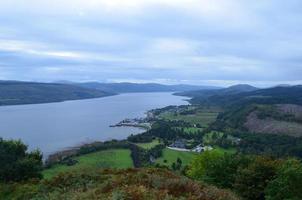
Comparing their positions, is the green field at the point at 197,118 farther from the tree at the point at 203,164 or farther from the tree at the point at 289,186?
the tree at the point at 289,186

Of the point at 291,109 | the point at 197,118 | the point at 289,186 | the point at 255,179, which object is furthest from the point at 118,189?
the point at 197,118

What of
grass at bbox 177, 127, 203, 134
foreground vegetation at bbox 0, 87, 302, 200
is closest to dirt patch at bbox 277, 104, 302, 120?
foreground vegetation at bbox 0, 87, 302, 200

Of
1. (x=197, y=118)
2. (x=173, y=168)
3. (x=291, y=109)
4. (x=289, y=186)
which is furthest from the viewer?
(x=197, y=118)

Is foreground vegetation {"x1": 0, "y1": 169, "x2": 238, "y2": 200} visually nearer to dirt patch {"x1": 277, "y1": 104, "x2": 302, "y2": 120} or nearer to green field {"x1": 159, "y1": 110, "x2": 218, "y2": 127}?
green field {"x1": 159, "y1": 110, "x2": 218, "y2": 127}

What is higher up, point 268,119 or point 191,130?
point 268,119

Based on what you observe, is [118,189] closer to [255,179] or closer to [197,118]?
[255,179]

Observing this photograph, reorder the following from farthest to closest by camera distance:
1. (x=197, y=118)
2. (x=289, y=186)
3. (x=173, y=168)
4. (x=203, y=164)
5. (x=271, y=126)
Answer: (x=197, y=118), (x=271, y=126), (x=173, y=168), (x=203, y=164), (x=289, y=186)

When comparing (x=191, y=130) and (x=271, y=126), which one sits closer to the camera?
(x=271, y=126)

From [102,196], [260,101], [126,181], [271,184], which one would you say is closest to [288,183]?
[271,184]

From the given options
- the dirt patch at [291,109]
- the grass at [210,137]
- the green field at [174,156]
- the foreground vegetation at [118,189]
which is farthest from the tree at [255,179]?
the dirt patch at [291,109]
